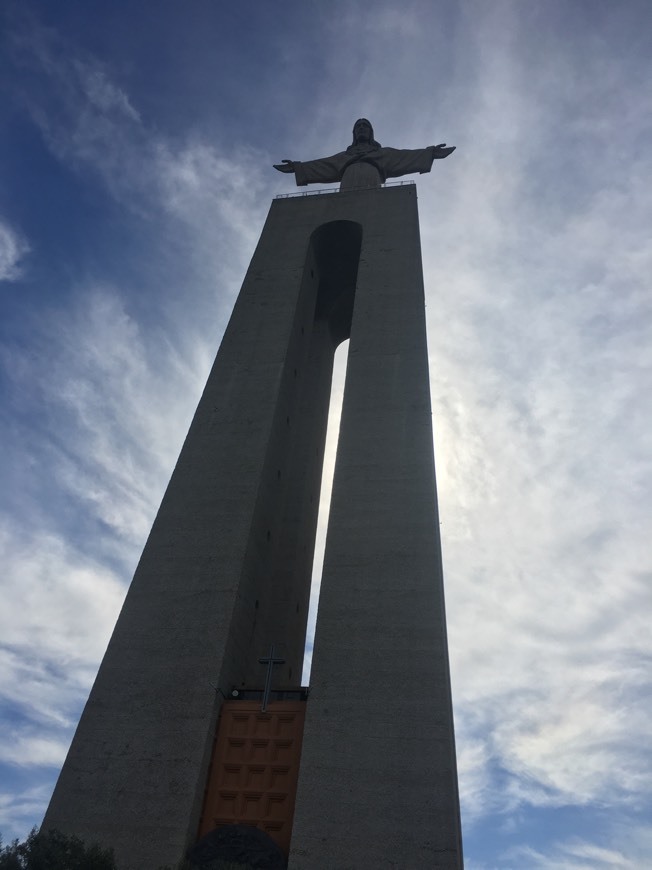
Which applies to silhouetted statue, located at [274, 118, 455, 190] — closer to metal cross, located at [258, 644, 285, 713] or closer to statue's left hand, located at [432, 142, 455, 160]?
statue's left hand, located at [432, 142, 455, 160]

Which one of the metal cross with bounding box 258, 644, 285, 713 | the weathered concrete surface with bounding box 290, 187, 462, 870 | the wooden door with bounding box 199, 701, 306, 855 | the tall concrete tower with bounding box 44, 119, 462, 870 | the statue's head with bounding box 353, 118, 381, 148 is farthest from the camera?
the statue's head with bounding box 353, 118, 381, 148

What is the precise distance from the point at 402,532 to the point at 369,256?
35.7ft

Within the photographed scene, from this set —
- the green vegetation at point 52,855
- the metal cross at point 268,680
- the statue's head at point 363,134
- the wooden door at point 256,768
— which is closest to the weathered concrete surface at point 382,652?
the wooden door at point 256,768

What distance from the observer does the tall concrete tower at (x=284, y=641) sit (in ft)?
39.2

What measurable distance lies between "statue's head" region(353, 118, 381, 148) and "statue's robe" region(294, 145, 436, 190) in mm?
1047

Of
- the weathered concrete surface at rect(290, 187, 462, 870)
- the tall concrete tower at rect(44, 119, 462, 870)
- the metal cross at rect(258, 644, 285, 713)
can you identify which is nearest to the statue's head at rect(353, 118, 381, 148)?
the tall concrete tower at rect(44, 119, 462, 870)

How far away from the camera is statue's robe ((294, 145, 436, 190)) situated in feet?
93.2

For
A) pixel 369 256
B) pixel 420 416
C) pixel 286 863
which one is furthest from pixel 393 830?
pixel 369 256

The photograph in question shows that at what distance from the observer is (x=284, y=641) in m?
19.3

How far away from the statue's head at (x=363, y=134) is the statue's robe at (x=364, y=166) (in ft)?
3.43

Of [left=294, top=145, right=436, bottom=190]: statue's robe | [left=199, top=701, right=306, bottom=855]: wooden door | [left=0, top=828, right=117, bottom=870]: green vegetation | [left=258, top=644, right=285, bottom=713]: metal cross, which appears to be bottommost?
[left=0, top=828, right=117, bottom=870]: green vegetation

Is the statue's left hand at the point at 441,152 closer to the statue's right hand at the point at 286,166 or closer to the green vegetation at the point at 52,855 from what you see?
the statue's right hand at the point at 286,166

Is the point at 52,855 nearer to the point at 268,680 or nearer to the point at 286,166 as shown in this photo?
the point at 268,680

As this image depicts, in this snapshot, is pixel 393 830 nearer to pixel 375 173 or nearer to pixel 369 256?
pixel 369 256
